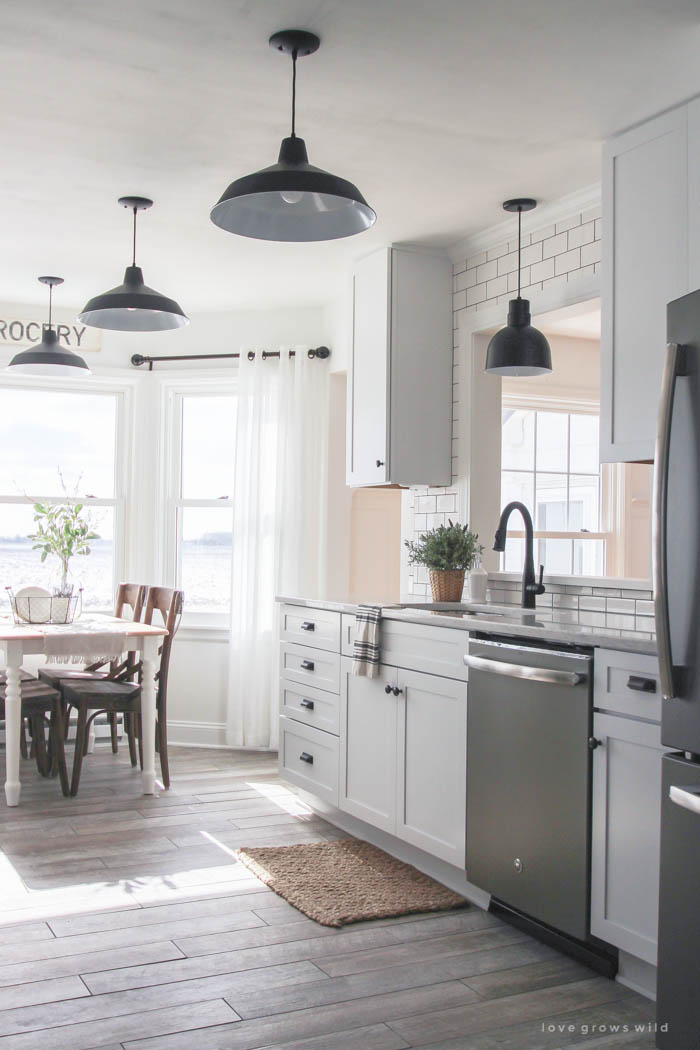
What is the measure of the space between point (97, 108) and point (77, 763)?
2.87 meters

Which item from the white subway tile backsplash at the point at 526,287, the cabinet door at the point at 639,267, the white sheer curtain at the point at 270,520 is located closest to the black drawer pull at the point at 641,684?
the white subway tile backsplash at the point at 526,287

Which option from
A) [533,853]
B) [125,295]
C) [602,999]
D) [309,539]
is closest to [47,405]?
[309,539]

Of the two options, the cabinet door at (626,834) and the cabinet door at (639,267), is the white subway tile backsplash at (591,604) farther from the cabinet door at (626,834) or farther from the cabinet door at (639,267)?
the cabinet door at (626,834)

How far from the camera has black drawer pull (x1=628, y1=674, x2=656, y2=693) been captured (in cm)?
249

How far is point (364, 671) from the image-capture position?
3.76m

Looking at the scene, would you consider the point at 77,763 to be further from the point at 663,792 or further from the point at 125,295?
the point at 663,792

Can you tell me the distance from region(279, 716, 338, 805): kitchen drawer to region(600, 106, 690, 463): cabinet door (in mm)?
1753

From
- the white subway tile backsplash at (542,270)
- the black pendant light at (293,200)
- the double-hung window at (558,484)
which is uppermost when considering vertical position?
the white subway tile backsplash at (542,270)

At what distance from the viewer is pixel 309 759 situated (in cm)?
429

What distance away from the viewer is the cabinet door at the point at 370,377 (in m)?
4.57

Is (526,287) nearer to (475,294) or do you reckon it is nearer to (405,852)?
(475,294)

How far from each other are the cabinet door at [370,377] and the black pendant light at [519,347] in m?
0.74

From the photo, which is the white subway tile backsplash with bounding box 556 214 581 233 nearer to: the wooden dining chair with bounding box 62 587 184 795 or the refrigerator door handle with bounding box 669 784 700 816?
the wooden dining chair with bounding box 62 587 184 795

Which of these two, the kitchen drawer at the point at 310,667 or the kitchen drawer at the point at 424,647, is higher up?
the kitchen drawer at the point at 424,647
